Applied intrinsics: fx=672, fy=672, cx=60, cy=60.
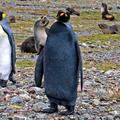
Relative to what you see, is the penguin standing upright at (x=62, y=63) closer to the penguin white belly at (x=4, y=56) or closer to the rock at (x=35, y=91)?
the rock at (x=35, y=91)

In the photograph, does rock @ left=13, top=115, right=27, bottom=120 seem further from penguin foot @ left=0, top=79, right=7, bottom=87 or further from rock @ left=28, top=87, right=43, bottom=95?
penguin foot @ left=0, top=79, right=7, bottom=87

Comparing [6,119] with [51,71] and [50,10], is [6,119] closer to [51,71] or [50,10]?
[51,71]

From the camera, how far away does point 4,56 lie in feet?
38.9

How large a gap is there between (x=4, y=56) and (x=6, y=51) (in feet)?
0.34

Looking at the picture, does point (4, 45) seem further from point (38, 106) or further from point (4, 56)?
point (38, 106)

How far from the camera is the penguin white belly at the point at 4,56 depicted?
38.3ft

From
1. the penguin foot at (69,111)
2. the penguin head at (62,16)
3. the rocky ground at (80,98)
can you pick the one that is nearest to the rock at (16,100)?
the rocky ground at (80,98)

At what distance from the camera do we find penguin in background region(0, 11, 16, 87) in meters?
11.7

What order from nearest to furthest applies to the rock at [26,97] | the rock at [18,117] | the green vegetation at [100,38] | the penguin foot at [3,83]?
the rock at [18,117], the rock at [26,97], the penguin foot at [3,83], the green vegetation at [100,38]

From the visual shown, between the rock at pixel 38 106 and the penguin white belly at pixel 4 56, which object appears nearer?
the rock at pixel 38 106

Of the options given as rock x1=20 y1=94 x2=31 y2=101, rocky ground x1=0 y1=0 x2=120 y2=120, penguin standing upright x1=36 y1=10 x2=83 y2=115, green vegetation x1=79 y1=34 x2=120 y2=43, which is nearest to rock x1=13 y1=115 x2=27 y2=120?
rocky ground x1=0 y1=0 x2=120 y2=120

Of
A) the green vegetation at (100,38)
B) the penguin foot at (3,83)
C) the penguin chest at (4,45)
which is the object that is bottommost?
the green vegetation at (100,38)

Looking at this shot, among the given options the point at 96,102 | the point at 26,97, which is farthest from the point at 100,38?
the point at 96,102

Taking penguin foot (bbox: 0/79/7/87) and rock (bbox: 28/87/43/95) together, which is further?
penguin foot (bbox: 0/79/7/87)
